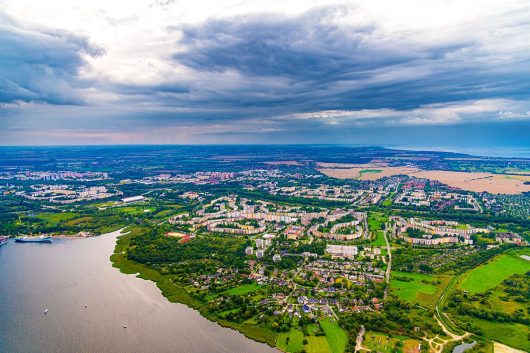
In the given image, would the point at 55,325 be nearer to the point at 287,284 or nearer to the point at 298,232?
the point at 287,284

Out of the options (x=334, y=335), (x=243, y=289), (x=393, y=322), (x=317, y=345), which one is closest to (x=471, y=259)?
(x=393, y=322)

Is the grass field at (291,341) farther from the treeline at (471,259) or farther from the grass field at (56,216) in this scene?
the grass field at (56,216)

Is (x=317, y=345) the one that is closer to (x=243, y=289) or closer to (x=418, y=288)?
(x=243, y=289)

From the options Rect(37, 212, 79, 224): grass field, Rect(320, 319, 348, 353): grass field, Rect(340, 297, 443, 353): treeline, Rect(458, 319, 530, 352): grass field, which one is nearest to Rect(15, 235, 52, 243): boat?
Rect(37, 212, 79, 224): grass field

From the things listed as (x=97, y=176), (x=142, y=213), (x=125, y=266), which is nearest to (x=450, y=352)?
(x=125, y=266)

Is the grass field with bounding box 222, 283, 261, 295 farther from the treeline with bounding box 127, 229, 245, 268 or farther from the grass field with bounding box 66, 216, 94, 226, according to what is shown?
the grass field with bounding box 66, 216, 94, 226
